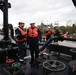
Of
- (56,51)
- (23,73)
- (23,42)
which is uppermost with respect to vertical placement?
(23,42)

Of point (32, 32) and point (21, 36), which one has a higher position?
point (32, 32)

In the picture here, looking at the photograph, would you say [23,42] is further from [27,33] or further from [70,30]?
[70,30]

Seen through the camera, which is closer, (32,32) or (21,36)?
(32,32)

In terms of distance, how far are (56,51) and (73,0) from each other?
2654mm

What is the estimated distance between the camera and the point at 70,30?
120 feet

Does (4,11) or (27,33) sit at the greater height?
(4,11)

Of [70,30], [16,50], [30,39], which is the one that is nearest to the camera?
[30,39]

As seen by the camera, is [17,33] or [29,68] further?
[17,33]

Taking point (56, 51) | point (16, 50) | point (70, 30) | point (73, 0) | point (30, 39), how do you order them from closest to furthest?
point (73, 0), point (30, 39), point (16, 50), point (56, 51), point (70, 30)

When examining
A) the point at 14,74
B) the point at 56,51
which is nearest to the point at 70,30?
the point at 56,51

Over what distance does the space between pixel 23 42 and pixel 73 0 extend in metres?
2.28

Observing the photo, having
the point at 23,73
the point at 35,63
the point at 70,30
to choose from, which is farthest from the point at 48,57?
the point at 70,30

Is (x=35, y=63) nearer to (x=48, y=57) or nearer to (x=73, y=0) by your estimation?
(x=48, y=57)

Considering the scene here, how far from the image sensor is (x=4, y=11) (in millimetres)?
5766
